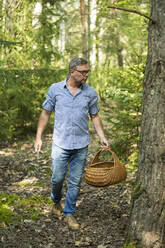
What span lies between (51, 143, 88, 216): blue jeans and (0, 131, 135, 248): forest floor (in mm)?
344

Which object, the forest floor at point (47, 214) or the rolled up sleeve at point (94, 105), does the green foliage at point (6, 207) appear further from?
the rolled up sleeve at point (94, 105)

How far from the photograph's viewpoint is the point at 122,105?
17.7 feet

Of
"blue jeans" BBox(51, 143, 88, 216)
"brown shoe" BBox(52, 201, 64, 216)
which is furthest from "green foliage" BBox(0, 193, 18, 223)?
"blue jeans" BBox(51, 143, 88, 216)

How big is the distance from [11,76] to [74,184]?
309cm

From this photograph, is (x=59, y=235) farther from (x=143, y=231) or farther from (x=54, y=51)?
(x=54, y=51)

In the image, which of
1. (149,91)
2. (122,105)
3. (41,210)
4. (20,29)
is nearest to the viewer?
(149,91)

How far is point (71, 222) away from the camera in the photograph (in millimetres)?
3900

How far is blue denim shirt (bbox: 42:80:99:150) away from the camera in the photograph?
373cm

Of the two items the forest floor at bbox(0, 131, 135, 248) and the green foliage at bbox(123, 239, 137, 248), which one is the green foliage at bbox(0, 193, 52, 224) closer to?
the forest floor at bbox(0, 131, 135, 248)

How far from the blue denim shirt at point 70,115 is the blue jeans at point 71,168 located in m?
0.11

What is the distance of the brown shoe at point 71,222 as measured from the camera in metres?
3.86

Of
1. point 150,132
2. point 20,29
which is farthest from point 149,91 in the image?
point 20,29

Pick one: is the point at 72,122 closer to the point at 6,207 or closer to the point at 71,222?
the point at 71,222

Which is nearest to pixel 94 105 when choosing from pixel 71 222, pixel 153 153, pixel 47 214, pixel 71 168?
pixel 71 168
